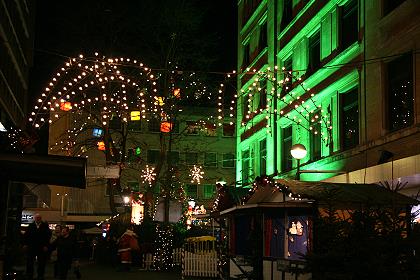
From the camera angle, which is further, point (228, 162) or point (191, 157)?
point (228, 162)

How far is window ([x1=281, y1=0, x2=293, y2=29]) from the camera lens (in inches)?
1087

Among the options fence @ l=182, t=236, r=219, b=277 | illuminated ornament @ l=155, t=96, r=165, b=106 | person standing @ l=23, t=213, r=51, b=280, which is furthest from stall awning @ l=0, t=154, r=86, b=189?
illuminated ornament @ l=155, t=96, r=165, b=106

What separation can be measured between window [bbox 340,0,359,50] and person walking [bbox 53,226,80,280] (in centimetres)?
1077

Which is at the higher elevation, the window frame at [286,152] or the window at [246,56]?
the window at [246,56]

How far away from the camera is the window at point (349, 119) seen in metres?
20.5

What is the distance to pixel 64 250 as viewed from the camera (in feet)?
62.5

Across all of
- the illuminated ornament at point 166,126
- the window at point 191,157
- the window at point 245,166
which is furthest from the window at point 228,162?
the illuminated ornament at point 166,126

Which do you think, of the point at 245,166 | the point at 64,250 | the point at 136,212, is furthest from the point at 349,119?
the point at 245,166

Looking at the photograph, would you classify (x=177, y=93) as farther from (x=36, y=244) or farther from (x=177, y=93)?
(x=36, y=244)

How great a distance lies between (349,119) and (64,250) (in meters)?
9.94

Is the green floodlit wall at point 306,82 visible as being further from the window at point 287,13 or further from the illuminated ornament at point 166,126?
the illuminated ornament at point 166,126

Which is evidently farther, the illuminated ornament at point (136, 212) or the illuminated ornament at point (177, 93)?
the illuminated ornament at point (177, 93)

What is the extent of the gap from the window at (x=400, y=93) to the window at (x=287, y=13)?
9989mm

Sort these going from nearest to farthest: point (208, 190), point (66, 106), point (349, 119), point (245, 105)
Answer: point (349, 119), point (66, 106), point (245, 105), point (208, 190)
